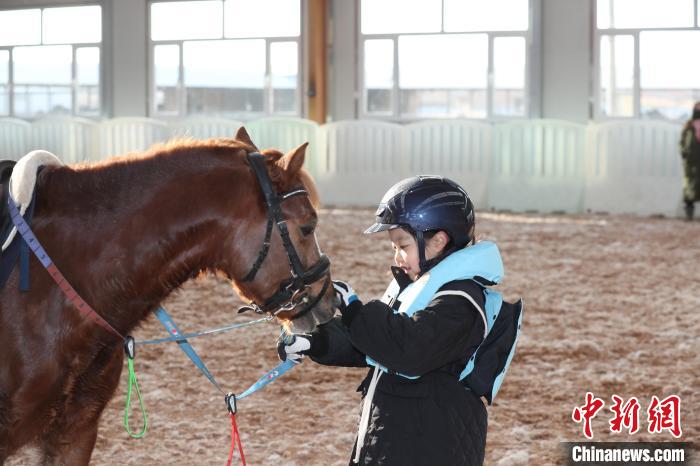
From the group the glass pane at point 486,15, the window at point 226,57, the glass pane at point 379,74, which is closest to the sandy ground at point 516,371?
the glass pane at point 486,15

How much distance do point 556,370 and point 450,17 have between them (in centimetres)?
983

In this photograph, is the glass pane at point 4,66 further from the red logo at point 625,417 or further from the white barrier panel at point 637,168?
the red logo at point 625,417

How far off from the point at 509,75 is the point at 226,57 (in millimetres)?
4631

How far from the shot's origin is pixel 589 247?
9688 mm

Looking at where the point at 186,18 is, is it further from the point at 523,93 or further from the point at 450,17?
the point at 523,93

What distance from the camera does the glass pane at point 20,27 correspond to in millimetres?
16734

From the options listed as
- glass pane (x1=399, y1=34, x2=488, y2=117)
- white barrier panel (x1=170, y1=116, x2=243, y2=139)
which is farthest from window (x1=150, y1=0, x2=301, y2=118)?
glass pane (x1=399, y1=34, x2=488, y2=117)

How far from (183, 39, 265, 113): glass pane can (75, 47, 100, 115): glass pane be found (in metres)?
1.68

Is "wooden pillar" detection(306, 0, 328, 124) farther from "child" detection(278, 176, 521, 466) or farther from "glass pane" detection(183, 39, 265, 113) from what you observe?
"child" detection(278, 176, 521, 466)

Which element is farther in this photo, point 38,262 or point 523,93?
point 523,93

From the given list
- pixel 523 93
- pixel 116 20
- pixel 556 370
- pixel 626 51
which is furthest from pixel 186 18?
pixel 556 370

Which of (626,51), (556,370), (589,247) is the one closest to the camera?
(556,370)

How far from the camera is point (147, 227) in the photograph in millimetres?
2488

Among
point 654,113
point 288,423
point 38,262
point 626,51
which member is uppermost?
point 626,51
